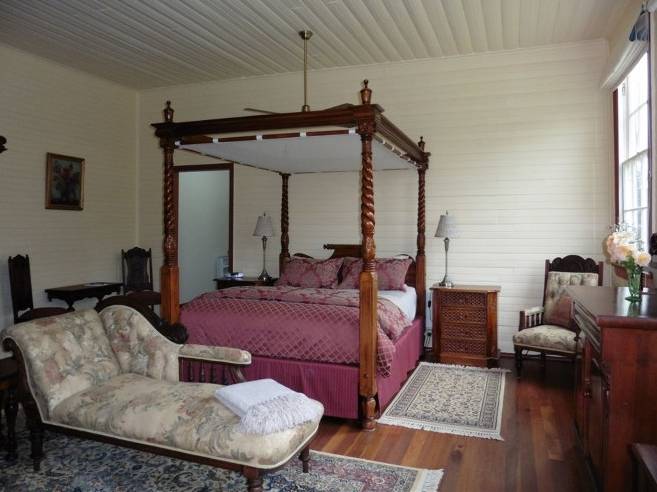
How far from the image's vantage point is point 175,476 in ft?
9.33

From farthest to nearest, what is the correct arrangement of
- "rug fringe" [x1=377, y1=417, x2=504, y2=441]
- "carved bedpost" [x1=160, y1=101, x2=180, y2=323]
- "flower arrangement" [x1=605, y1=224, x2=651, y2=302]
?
"carved bedpost" [x1=160, y1=101, x2=180, y2=323]
"rug fringe" [x1=377, y1=417, x2=504, y2=441]
"flower arrangement" [x1=605, y1=224, x2=651, y2=302]

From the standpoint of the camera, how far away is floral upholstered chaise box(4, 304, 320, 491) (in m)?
2.41

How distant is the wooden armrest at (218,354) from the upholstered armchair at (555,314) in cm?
279

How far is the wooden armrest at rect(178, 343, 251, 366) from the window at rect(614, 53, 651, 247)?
306 centimetres

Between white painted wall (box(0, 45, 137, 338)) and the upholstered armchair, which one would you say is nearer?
the upholstered armchair

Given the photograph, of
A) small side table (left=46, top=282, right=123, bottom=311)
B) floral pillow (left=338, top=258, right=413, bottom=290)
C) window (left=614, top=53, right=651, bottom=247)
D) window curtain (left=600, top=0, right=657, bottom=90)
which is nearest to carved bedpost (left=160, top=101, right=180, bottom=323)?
floral pillow (left=338, top=258, right=413, bottom=290)

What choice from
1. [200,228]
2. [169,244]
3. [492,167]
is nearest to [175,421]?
[169,244]

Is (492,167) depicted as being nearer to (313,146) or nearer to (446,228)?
(446,228)

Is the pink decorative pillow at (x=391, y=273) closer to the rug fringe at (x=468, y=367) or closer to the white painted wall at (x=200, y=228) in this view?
the rug fringe at (x=468, y=367)

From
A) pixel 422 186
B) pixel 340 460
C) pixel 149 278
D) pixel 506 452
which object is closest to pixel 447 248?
pixel 422 186

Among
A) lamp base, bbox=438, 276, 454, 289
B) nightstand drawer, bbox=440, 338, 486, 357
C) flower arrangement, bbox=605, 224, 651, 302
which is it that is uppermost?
flower arrangement, bbox=605, 224, 651, 302

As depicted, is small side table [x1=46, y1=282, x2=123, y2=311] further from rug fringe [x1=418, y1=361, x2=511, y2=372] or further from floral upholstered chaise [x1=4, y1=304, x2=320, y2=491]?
rug fringe [x1=418, y1=361, x2=511, y2=372]

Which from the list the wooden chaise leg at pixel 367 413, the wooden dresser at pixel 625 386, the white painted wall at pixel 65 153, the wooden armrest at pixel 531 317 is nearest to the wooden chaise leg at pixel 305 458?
the wooden chaise leg at pixel 367 413

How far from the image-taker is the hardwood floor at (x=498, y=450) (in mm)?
2785
